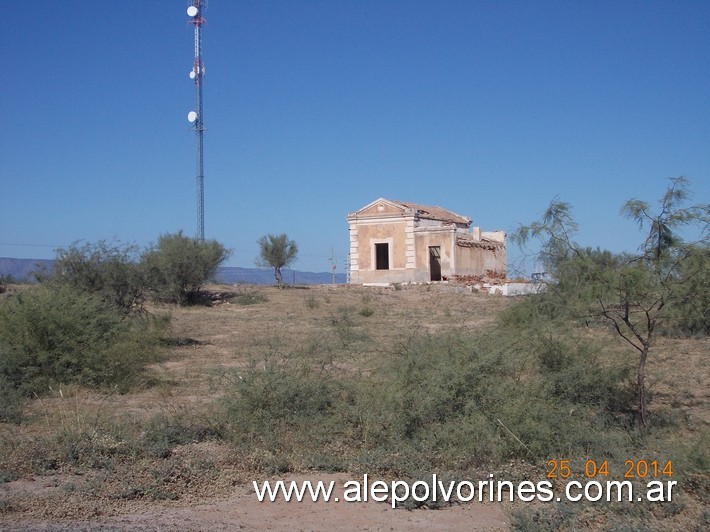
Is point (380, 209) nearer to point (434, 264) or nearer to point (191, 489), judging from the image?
point (434, 264)

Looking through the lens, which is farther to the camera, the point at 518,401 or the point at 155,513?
the point at 518,401

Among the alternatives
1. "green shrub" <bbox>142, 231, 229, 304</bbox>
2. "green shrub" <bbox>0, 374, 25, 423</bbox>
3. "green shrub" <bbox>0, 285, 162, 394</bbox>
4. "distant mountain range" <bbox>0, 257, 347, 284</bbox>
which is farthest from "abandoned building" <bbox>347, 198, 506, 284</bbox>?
"green shrub" <bbox>0, 374, 25, 423</bbox>

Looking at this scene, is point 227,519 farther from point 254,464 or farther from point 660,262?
point 660,262

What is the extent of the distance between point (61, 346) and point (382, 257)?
3357 centimetres

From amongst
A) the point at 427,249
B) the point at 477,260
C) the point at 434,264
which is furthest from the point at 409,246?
the point at 477,260

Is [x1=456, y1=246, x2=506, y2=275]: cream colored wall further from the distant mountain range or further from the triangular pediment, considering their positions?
the distant mountain range

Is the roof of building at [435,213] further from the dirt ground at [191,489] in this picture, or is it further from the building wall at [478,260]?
the dirt ground at [191,489]

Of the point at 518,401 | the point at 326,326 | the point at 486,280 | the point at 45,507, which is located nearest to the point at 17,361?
the point at 45,507

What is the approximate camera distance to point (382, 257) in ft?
149

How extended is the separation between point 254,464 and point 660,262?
20.1ft

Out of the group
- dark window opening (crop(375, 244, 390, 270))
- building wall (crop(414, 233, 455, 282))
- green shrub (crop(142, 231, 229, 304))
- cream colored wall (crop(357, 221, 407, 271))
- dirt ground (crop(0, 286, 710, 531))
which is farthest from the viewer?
dark window opening (crop(375, 244, 390, 270))

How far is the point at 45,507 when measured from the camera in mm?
6277

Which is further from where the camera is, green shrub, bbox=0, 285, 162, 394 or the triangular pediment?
the triangular pediment

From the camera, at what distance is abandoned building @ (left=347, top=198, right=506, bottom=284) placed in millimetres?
41844
